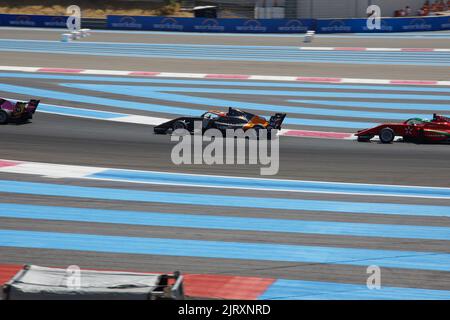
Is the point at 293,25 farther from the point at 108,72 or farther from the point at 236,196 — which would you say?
the point at 236,196

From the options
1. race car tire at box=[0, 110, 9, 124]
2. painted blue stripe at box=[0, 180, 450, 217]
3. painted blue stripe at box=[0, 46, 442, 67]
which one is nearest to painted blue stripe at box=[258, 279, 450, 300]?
painted blue stripe at box=[0, 180, 450, 217]

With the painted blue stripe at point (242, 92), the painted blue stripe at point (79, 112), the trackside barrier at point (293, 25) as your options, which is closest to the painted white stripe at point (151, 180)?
the painted blue stripe at point (79, 112)

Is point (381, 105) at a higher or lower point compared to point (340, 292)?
higher

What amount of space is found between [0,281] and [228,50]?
29.9 metres

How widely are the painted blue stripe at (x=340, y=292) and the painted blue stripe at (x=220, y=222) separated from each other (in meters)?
2.64

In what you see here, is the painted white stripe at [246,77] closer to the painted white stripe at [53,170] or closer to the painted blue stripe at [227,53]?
the painted blue stripe at [227,53]

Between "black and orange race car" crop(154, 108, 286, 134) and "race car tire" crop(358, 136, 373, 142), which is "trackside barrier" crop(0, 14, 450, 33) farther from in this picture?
"race car tire" crop(358, 136, 373, 142)

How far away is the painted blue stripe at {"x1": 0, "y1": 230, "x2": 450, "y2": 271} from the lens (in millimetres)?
11685

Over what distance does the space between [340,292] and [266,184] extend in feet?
22.0

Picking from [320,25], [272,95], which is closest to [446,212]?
[272,95]

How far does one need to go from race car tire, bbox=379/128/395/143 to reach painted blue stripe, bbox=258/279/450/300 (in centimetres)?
1128

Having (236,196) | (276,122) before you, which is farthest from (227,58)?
(236,196)

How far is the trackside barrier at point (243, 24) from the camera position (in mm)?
44594

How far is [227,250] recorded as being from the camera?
40.2 ft
